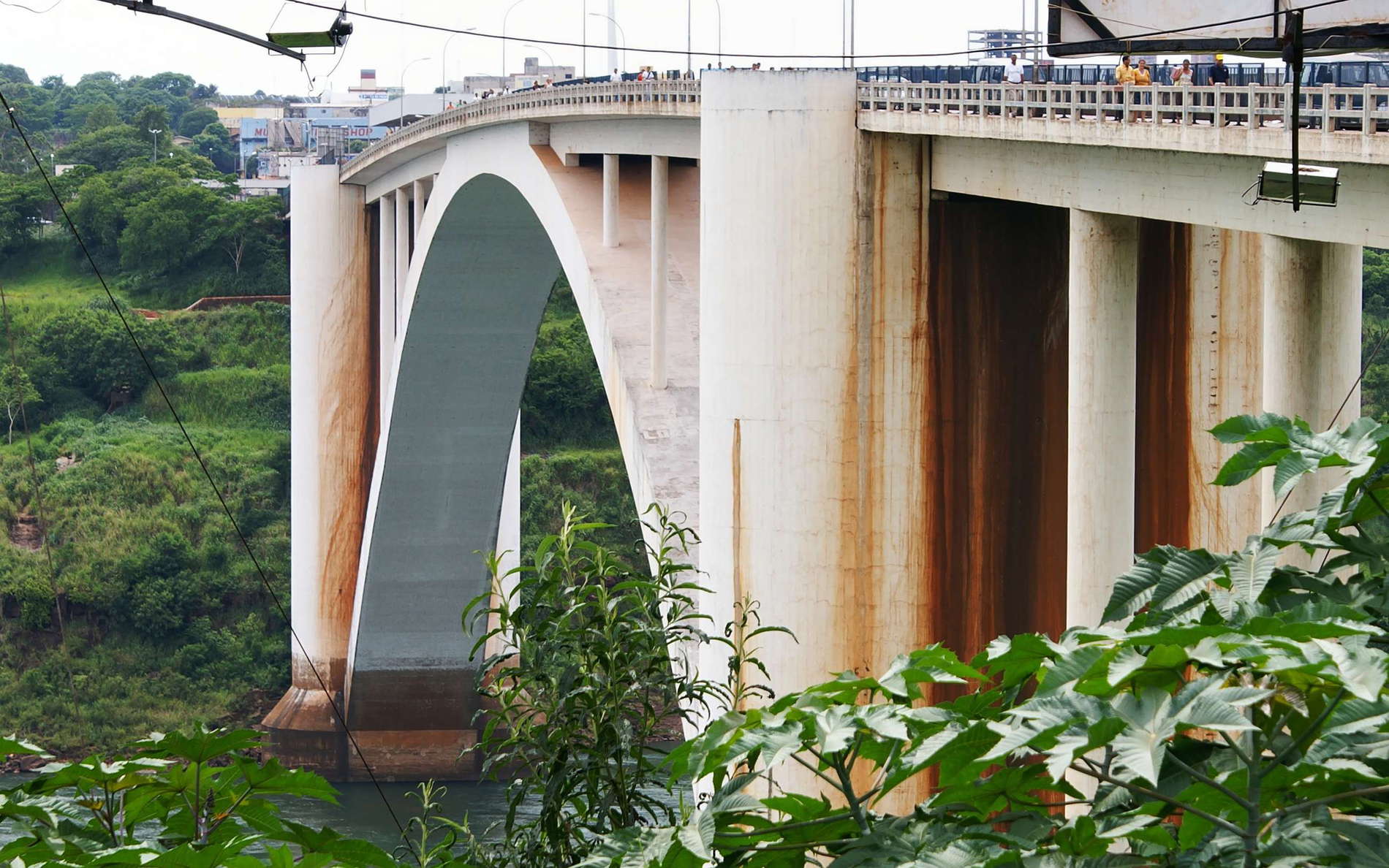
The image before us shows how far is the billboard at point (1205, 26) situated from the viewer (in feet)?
27.0

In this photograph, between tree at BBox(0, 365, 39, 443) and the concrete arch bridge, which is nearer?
the concrete arch bridge

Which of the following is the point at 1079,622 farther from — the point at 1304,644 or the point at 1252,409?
the point at 1304,644

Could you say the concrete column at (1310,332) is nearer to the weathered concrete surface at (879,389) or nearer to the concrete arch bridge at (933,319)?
the concrete arch bridge at (933,319)

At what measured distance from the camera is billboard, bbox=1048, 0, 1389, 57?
8219 millimetres

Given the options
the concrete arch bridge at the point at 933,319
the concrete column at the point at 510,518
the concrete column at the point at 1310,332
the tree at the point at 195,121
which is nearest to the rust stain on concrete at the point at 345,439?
the concrete column at the point at 510,518

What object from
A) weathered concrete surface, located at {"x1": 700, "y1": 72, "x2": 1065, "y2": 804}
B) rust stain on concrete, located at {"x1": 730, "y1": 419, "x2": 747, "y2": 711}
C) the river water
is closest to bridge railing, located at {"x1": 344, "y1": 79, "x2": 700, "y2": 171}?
weathered concrete surface, located at {"x1": 700, "y1": 72, "x2": 1065, "y2": 804}

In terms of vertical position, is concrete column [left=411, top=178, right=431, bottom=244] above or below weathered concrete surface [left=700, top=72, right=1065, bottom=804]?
above

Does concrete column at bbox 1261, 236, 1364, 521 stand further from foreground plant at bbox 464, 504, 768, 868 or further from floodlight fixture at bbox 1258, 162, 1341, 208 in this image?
foreground plant at bbox 464, 504, 768, 868

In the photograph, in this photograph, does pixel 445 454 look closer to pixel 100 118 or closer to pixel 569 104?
pixel 569 104

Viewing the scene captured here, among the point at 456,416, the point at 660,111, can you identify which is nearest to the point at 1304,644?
the point at 660,111

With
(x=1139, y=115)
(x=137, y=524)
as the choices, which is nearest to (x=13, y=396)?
(x=137, y=524)

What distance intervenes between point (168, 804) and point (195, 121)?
10584cm

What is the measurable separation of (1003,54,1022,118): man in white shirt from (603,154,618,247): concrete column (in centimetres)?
682

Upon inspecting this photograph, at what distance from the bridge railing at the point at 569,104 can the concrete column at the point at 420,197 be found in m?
0.71
